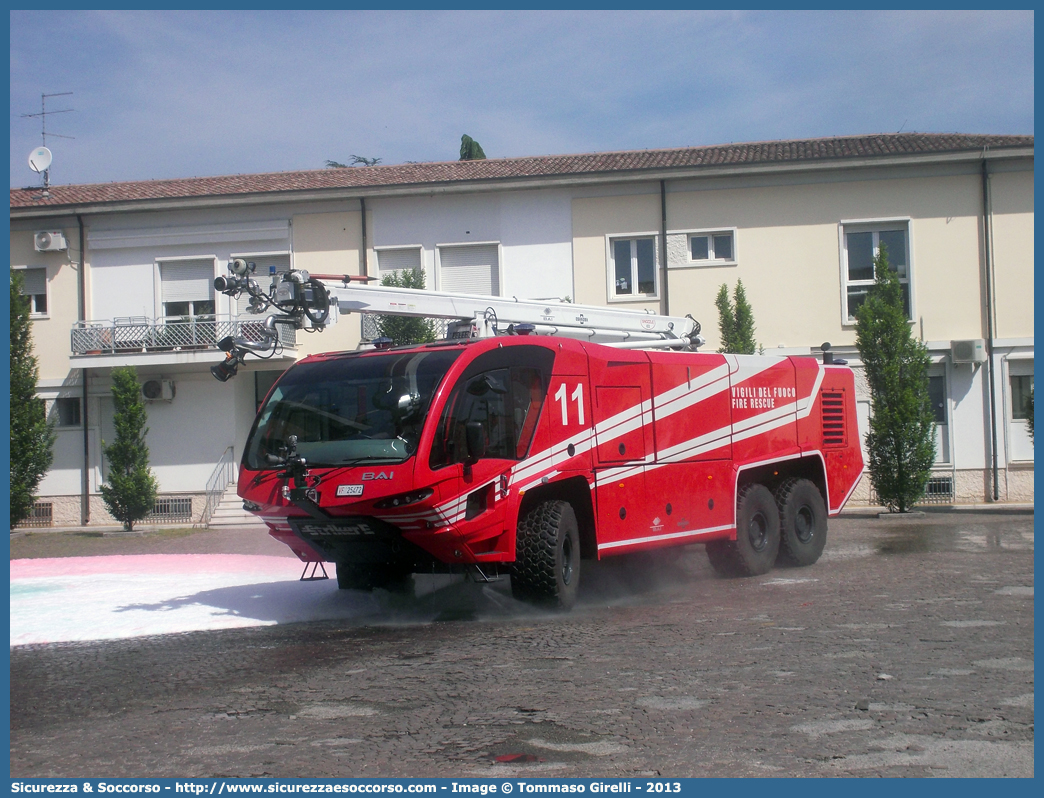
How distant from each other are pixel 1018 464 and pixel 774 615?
60.1 ft

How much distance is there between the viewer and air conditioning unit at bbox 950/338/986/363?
24609 mm

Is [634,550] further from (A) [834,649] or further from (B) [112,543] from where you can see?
(B) [112,543]

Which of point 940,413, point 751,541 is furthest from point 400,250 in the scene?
point 751,541

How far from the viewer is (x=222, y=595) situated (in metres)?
11.7

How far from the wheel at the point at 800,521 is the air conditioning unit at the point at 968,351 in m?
12.1

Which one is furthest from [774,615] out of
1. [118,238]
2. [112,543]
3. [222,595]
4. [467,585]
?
[118,238]

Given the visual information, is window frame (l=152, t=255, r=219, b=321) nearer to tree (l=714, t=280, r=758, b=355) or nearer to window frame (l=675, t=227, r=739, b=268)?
window frame (l=675, t=227, r=739, b=268)

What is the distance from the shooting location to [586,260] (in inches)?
1012

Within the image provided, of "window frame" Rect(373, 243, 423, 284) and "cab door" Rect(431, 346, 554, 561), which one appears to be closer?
"cab door" Rect(431, 346, 554, 561)

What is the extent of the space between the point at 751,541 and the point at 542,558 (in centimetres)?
423

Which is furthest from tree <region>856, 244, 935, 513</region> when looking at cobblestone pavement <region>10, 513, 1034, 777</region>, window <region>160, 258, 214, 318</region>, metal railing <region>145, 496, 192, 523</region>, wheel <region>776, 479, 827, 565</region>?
metal railing <region>145, 496, 192, 523</region>

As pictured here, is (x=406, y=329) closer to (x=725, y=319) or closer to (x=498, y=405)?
(x=725, y=319)

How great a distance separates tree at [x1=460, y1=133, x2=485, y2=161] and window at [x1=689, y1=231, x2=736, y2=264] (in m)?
15.0

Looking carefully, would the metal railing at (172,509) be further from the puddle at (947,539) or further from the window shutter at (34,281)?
the puddle at (947,539)
